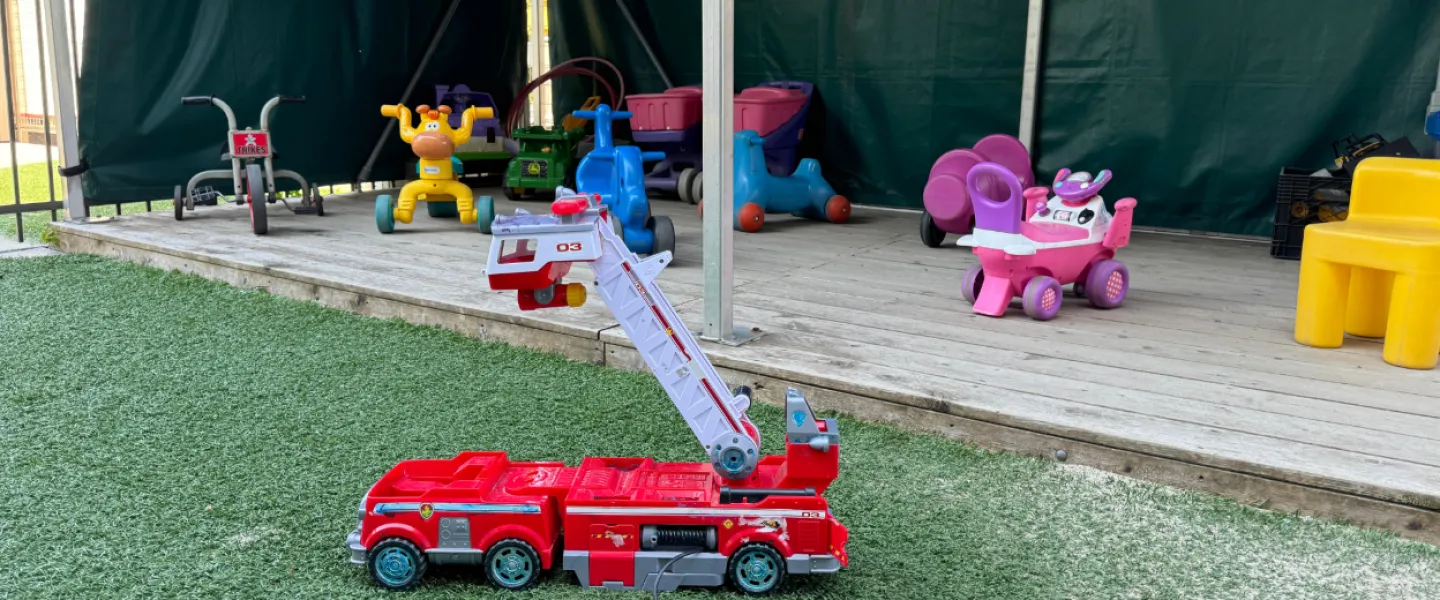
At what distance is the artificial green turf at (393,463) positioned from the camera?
198cm

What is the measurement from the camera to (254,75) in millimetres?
6344

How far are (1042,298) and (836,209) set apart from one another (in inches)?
97.8

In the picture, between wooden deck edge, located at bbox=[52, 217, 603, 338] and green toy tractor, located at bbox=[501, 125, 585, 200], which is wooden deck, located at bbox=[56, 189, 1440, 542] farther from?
green toy tractor, located at bbox=[501, 125, 585, 200]

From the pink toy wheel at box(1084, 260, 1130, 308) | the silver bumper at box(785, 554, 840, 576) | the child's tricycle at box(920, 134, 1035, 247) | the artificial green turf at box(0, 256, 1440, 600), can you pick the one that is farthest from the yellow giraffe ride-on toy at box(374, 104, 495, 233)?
the silver bumper at box(785, 554, 840, 576)

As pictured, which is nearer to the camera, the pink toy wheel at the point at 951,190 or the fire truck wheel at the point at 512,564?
the fire truck wheel at the point at 512,564

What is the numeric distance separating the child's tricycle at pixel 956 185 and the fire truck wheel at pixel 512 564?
10.3ft

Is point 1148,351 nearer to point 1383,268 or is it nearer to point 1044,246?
point 1044,246

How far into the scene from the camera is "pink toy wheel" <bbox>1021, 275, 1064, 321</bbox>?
11.7ft

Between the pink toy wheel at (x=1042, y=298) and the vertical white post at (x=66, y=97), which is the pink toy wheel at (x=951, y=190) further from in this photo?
the vertical white post at (x=66, y=97)

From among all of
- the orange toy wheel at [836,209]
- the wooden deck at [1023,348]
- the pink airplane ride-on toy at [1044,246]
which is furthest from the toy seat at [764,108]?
the pink airplane ride-on toy at [1044,246]

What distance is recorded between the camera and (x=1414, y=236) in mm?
3072

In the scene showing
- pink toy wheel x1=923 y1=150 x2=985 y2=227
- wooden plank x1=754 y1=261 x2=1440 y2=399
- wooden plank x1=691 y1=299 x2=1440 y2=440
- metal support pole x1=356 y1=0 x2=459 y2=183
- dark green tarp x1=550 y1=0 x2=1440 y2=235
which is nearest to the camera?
wooden plank x1=691 y1=299 x2=1440 y2=440

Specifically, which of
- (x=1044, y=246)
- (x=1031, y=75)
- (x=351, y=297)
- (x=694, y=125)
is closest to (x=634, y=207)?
(x=351, y=297)

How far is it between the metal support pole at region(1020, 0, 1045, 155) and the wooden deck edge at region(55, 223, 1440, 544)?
3322 millimetres
